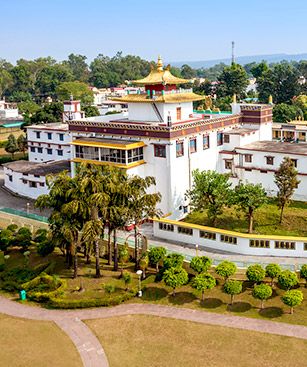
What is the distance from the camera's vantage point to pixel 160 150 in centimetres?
3322

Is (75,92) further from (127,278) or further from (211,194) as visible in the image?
(127,278)

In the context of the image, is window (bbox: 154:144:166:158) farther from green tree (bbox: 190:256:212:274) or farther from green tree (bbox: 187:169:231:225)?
green tree (bbox: 190:256:212:274)

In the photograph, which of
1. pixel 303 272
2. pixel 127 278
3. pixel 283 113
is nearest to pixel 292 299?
pixel 303 272

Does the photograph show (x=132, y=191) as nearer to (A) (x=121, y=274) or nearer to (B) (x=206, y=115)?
(A) (x=121, y=274)

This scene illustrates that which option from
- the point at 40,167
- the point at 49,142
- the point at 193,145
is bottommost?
the point at 40,167

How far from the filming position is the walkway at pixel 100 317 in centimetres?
2022

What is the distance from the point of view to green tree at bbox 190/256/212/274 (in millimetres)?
24703

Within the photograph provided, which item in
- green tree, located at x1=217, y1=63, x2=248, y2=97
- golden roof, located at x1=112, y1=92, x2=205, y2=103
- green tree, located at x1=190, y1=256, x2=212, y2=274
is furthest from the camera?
green tree, located at x1=217, y1=63, x2=248, y2=97

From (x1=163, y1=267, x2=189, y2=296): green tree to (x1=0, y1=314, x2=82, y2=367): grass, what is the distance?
562cm

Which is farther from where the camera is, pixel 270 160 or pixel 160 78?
pixel 160 78

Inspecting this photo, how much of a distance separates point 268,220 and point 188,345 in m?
13.9

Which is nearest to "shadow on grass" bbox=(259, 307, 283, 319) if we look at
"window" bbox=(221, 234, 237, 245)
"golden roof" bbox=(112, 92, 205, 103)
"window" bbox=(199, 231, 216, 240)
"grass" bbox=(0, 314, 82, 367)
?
"window" bbox=(221, 234, 237, 245)

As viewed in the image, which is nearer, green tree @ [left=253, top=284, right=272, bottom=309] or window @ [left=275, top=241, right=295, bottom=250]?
green tree @ [left=253, top=284, right=272, bottom=309]

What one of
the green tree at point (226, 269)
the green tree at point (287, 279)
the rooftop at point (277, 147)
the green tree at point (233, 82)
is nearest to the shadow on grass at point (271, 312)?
the green tree at point (287, 279)
